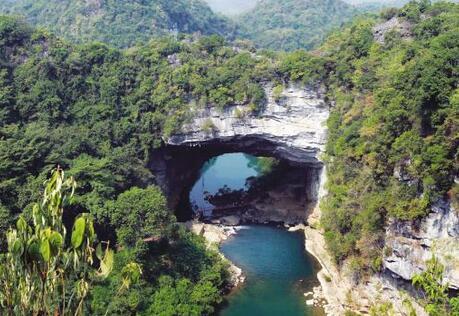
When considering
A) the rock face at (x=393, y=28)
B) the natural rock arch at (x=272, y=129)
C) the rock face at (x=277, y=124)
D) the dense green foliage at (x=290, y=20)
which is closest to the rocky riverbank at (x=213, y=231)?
the natural rock arch at (x=272, y=129)

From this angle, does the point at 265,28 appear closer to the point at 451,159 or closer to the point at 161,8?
the point at 161,8

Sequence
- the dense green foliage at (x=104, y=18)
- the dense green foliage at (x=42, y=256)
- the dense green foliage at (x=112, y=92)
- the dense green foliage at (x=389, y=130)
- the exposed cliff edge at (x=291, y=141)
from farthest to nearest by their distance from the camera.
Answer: the dense green foliage at (x=104, y=18) < the dense green foliage at (x=112, y=92) < the exposed cliff edge at (x=291, y=141) < the dense green foliage at (x=389, y=130) < the dense green foliage at (x=42, y=256)

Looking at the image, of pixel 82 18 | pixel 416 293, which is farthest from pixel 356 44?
pixel 82 18

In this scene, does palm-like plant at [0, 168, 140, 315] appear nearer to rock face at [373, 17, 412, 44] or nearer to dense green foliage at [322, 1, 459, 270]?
dense green foliage at [322, 1, 459, 270]

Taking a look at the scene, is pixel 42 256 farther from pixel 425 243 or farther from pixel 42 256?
pixel 425 243

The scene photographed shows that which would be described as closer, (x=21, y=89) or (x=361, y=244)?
(x=361, y=244)

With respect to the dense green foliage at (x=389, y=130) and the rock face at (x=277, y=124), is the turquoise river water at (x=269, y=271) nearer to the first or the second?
the dense green foliage at (x=389, y=130)

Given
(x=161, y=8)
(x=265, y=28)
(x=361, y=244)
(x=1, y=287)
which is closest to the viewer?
(x=1, y=287)
